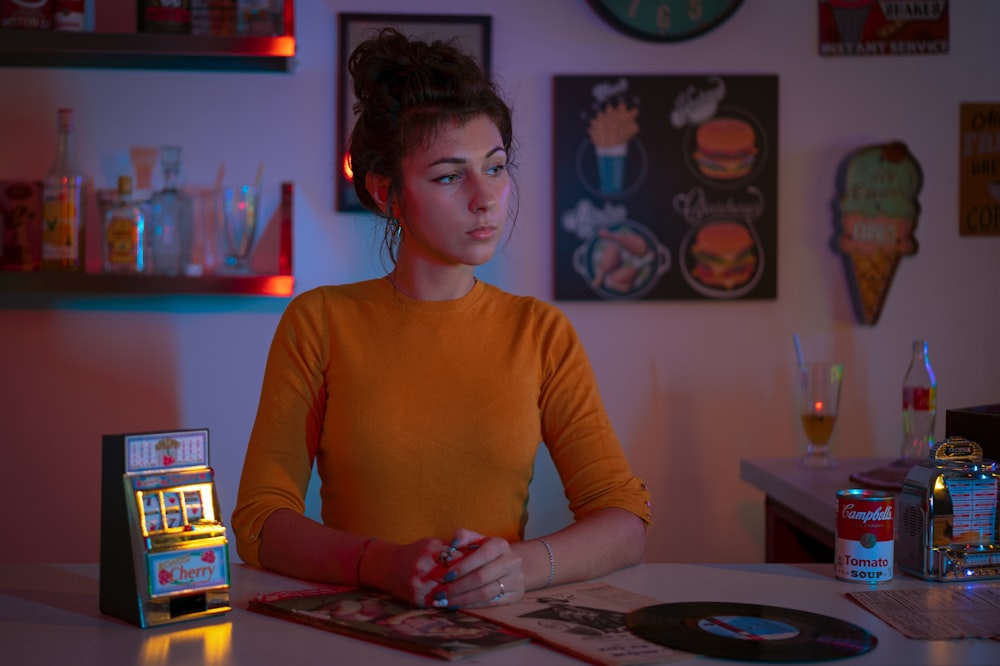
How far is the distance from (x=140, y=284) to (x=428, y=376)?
3.36 feet

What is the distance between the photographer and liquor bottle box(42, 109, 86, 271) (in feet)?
7.54

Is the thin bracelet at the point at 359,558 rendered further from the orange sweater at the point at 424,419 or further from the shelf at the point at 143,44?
the shelf at the point at 143,44

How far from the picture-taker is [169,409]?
243 cm

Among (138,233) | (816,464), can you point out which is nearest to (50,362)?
(138,233)

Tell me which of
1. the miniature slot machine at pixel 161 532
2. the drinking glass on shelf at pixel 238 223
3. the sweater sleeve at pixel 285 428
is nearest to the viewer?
the miniature slot machine at pixel 161 532

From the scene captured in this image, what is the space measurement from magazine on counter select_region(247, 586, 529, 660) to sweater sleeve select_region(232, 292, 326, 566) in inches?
8.2

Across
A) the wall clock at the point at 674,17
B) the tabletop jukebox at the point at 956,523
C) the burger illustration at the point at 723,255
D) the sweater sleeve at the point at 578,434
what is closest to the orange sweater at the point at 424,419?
the sweater sleeve at the point at 578,434

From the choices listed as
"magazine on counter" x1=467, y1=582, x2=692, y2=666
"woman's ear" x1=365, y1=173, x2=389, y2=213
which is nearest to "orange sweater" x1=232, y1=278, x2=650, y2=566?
"woman's ear" x1=365, y1=173, x2=389, y2=213

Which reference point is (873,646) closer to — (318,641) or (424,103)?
(318,641)

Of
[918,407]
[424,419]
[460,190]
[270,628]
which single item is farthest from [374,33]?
[270,628]

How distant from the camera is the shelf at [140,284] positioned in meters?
2.25

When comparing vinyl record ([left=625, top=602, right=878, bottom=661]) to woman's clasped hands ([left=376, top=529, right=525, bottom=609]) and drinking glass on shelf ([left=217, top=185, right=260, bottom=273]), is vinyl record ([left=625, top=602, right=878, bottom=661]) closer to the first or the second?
woman's clasped hands ([left=376, top=529, right=525, bottom=609])

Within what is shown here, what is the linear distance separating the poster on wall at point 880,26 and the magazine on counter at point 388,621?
192cm

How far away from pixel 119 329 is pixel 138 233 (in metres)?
0.25
